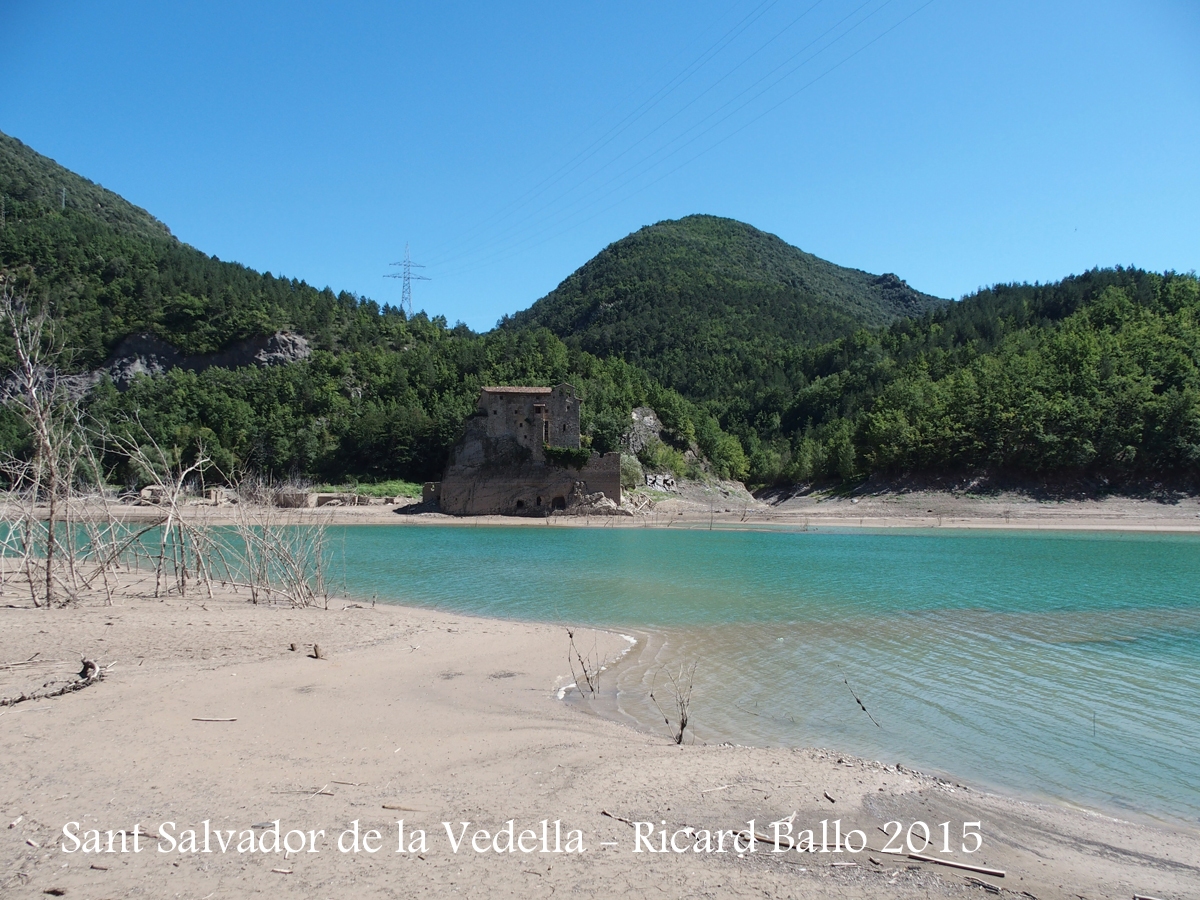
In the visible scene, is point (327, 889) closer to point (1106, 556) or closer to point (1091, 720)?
point (1091, 720)

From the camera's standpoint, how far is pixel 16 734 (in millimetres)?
6898

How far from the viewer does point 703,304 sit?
399 ft

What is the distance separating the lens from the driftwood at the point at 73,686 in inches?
308

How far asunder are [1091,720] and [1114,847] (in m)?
4.08

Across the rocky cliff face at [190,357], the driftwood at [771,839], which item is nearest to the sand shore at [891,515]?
the rocky cliff face at [190,357]

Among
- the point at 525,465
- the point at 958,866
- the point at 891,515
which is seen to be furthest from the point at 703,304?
the point at 958,866

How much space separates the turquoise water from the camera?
8.20 meters

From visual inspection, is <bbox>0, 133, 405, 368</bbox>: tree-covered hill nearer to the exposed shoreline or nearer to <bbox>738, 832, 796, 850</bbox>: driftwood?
the exposed shoreline

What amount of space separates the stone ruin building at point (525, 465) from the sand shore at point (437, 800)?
45.0 metres

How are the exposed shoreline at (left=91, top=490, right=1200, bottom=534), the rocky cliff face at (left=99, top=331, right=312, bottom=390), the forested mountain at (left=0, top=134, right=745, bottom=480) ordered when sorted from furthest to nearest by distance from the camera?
the rocky cliff face at (left=99, top=331, right=312, bottom=390)
the forested mountain at (left=0, top=134, right=745, bottom=480)
the exposed shoreline at (left=91, top=490, right=1200, bottom=534)

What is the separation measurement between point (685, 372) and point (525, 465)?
53.7 m

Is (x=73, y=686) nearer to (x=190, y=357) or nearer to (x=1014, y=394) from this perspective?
(x=1014, y=394)

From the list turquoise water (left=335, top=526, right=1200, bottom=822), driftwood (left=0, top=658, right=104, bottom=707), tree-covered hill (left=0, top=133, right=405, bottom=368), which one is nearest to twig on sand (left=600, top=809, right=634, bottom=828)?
turquoise water (left=335, top=526, right=1200, bottom=822)

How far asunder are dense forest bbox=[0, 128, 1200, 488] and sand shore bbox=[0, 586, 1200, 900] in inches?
1311
